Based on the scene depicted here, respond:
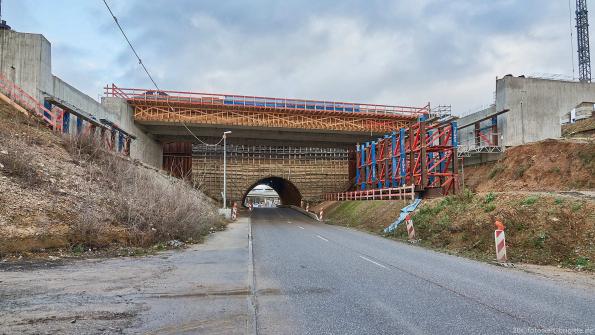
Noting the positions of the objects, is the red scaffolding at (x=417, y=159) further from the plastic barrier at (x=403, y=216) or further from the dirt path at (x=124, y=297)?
the dirt path at (x=124, y=297)

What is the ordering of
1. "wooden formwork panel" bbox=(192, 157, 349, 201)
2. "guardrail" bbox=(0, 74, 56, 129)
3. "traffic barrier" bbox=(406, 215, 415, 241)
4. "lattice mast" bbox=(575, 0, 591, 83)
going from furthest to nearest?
"lattice mast" bbox=(575, 0, 591, 83)
"wooden formwork panel" bbox=(192, 157, 349, 201)
"guardrail" bbox=(0, 74, 56, 129)
"traffic barrier" bbox=(406, 215, 415, 241)

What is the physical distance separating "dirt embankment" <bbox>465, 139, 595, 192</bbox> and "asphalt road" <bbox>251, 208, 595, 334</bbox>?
18720 mm

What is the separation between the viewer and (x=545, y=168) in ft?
96.3

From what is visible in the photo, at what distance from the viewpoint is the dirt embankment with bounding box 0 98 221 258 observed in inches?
465

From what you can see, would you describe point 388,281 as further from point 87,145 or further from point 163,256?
point 87,145

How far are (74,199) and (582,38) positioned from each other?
9347cm

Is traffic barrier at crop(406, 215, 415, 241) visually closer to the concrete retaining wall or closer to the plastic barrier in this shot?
the plastic barrier

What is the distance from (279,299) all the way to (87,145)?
15.4 meters

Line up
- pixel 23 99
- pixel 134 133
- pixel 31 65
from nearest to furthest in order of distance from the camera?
1. pixel 23 99
2. pixel 31 65
3. pixel 134 133

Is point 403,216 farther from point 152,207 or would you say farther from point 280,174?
point 280,174

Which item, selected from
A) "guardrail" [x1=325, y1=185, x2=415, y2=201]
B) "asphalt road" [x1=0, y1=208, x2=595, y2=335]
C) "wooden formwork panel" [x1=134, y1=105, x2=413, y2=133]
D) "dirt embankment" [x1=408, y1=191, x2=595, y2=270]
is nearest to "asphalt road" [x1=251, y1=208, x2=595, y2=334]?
"asphalt road" [x1=0, y1=208, x2=595, y2=335]

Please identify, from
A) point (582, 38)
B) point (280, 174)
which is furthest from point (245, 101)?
point (582, 38)

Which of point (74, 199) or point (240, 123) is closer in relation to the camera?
point (74, 199)

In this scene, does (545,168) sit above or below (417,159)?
below
